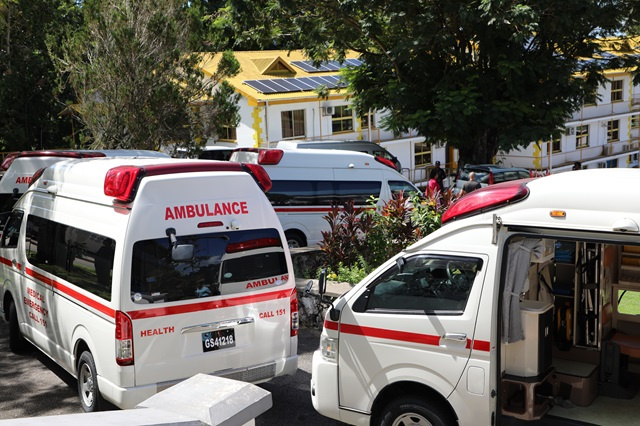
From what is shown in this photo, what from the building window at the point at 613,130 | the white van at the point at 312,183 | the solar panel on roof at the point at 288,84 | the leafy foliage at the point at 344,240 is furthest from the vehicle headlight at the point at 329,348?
the building window at the point at 613,130

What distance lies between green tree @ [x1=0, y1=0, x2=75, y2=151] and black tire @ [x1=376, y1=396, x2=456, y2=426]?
20425 millimetres

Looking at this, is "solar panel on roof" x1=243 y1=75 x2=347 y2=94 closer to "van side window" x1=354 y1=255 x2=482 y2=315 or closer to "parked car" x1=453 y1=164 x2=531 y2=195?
"parked car" x1=453 y1=164 x2=531 y2=195

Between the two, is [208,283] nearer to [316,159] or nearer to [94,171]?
[94,171]

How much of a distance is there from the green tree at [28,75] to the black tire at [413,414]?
67.0ft

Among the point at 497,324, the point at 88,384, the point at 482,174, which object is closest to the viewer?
the point at 497,324

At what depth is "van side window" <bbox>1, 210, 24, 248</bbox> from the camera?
9688 mm

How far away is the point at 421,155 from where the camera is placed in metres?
41.7

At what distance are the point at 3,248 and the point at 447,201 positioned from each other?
6.37 metres

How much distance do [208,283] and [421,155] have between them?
35352 mm

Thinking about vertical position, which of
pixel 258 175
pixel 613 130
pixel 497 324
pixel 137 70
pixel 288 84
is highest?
pixel 288 84

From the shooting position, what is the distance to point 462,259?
5852mm

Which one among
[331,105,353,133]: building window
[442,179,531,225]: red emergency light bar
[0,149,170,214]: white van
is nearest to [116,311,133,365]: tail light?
[442,179,531,225]: red emergency light bar

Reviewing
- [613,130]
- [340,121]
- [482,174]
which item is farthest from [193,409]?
[613,130]

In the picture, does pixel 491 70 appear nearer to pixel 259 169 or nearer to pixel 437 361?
pixel 259 169
